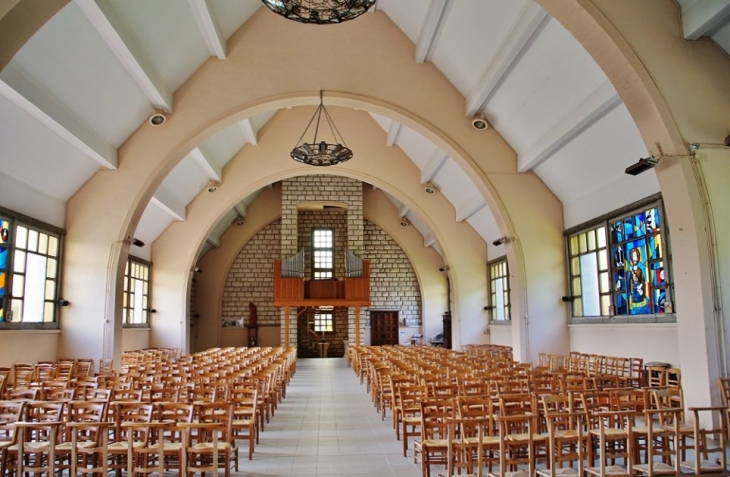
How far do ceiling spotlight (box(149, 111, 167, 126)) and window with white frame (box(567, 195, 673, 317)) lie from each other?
33.1ft

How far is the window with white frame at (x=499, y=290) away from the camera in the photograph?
19.1 metres

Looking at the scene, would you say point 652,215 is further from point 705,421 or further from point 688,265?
point 705,421

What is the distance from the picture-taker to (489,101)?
45.2 ft

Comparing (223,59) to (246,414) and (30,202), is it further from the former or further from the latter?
(246,414)

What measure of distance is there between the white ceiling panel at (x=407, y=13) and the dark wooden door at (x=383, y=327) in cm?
1457

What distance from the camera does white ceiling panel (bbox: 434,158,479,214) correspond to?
59.2 feet

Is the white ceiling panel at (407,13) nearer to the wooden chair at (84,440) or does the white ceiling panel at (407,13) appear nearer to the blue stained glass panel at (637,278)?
the blue stained glass panel at (637,278)

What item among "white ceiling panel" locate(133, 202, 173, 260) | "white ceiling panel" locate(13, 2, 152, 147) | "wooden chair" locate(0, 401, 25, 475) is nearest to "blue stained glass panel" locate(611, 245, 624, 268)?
"white ceiling panel" locate(13, 2, 152, 147)

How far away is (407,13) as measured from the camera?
45.6ft

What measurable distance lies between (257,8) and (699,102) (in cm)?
1018

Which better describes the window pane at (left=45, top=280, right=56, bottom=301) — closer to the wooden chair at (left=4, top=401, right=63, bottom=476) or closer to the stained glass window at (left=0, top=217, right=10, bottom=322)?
the stained glass window at (left=0, top=217, right=10, bottom=322)

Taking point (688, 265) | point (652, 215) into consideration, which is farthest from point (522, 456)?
point (652, 215)

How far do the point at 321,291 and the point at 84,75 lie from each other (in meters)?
14.5

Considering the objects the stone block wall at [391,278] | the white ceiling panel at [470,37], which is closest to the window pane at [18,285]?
the white ceiling panel at [470,37]
